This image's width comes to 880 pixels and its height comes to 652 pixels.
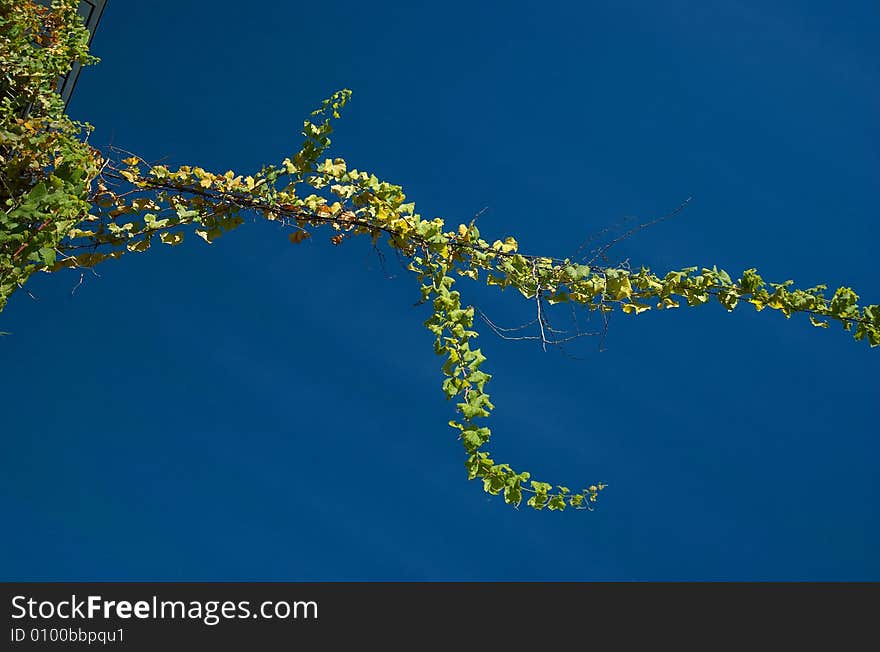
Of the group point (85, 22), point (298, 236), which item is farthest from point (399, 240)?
point (85, 22)

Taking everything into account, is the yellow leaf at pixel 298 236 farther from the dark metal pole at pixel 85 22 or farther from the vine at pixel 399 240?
the dark metal pole at pixel 85 22

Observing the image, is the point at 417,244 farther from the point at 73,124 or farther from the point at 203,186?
the point at 73,124

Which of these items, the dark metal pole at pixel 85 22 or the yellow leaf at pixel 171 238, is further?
the dark metal pole at pixel 85 22

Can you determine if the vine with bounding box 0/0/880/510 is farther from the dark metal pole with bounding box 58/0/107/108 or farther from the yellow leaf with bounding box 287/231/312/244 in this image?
the dark metal pole with bounding box 58/0/107/108

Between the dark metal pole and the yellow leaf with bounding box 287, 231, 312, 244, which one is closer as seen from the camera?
the yellow leaf with bounding box 287, 231, 312, 244

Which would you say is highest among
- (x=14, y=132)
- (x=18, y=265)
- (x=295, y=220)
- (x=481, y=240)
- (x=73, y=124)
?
(x=73, y=124)

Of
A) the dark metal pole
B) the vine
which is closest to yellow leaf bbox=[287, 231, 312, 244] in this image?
the vine

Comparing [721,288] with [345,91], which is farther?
[345,91]

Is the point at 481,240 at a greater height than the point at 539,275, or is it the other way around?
the point at 481,240

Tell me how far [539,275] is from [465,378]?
57 cm

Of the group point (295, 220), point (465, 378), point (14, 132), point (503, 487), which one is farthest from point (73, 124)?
point (503, 487)

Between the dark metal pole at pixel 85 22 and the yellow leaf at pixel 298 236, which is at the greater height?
the dark metal pole at pixel 85 22

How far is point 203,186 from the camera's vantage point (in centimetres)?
267

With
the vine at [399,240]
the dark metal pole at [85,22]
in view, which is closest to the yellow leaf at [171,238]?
the vine at [399,240]
